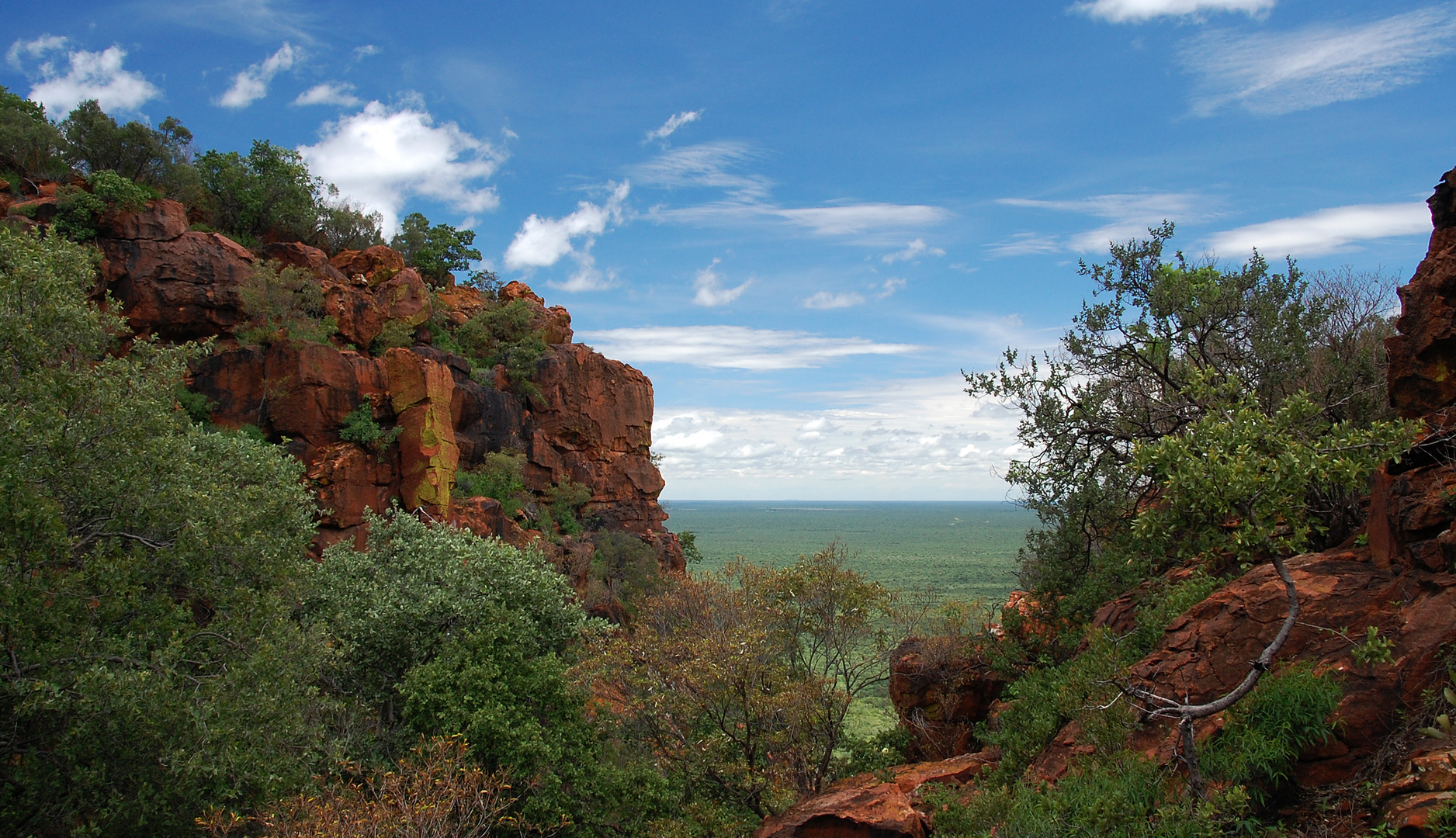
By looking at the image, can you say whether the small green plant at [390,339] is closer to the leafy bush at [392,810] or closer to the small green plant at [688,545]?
the small green plant at [688,545]

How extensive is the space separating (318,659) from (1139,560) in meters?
14.3

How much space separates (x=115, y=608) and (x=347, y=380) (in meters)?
21.1

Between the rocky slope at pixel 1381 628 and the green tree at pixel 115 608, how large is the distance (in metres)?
8.43

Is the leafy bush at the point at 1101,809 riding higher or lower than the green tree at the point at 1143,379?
lower

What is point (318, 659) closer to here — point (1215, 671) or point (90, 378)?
point (90, 378)

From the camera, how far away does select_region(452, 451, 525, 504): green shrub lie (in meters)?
32.8

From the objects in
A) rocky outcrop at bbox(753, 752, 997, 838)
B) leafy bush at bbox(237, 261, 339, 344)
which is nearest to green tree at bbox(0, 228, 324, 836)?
rocky outcrop at bbox(753, 752, 997, 838)

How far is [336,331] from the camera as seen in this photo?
105ft

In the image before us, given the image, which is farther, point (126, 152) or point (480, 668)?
point (126, 152)

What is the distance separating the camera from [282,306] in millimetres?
29375

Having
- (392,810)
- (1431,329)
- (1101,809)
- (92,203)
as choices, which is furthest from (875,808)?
(92,203)

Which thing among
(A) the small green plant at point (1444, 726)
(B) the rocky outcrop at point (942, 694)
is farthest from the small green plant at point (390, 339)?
(A) the small green plant at point (1444, 726)

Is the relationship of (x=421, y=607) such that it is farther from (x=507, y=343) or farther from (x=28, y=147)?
(x=28, y=147)

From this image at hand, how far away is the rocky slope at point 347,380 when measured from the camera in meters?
27.6
